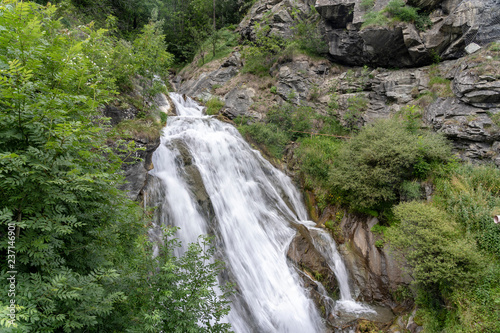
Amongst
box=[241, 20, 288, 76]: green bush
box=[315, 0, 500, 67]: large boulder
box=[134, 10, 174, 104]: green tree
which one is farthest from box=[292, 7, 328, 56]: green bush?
box=[134, 10, 174, 104]: green tree

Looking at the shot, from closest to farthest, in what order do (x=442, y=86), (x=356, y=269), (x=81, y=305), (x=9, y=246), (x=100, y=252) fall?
1. (x=9, y=246)
2. (x=81, y=305)
3. (x=100, y=252)
4. (x=356, y=269)
5. (x=442, y=86)

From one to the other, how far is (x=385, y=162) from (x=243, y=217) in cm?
607

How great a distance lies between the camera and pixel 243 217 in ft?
31.1

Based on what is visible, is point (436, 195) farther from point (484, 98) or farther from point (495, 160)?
point (484, 98)

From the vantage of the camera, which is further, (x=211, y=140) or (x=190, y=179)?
(x=211, y=140)

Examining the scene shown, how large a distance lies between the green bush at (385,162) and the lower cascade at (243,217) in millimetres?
2512

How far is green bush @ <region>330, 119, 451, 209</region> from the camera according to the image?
873 centimetres

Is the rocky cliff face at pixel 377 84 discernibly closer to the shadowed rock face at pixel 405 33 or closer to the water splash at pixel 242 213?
the shadowed rock face at pixel 405 33

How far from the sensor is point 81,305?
6.81ft

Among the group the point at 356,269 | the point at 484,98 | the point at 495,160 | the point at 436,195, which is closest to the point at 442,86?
the point at 484,98

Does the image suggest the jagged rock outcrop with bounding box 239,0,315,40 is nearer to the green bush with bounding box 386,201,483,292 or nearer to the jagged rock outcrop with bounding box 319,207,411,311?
the jagged rock outcrop with bounding box 319,207,411,311

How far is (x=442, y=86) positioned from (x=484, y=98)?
2486mm

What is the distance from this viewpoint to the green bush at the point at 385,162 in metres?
8.73

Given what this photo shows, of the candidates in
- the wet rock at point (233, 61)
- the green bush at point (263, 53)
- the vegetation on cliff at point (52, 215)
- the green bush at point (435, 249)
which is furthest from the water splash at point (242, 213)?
the wet rock at point (233, 61)
